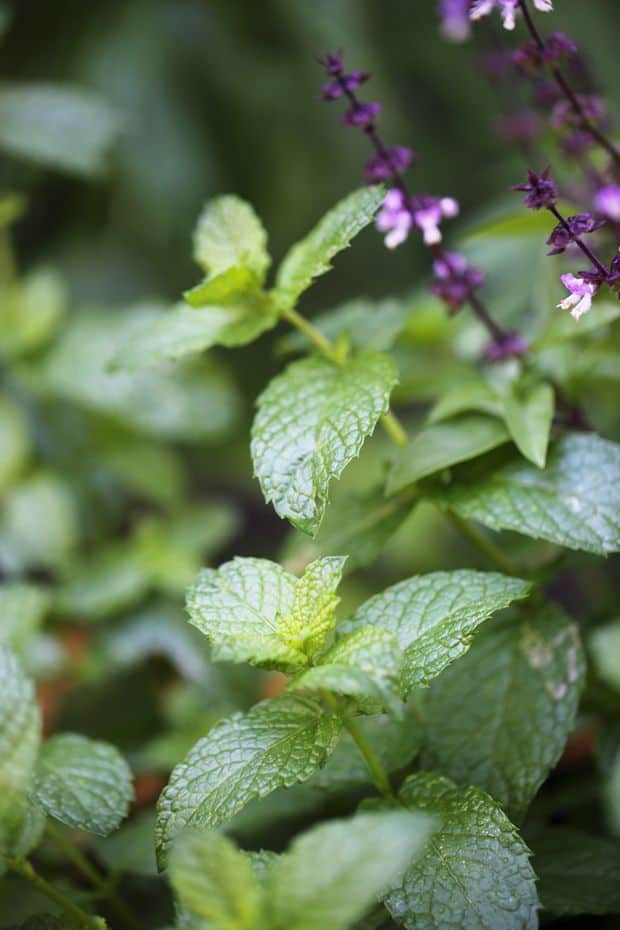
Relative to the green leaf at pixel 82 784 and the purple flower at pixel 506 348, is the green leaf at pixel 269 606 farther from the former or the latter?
the purple flower at pixel 506 348

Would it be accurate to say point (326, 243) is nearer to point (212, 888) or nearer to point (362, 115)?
point (362, 115)

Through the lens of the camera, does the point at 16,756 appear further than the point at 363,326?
No

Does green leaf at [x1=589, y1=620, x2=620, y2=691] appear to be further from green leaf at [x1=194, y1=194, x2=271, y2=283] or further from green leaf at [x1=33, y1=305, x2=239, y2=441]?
green leaf at [x1=33, y1=305, x2=239, y2=441]

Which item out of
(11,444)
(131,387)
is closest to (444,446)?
(131,387)

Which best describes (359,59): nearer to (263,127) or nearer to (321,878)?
(263,127)

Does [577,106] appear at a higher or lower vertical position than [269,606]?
higher

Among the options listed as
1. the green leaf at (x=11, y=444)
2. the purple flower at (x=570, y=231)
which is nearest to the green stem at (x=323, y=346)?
the purple flower at (x=570, y=231)

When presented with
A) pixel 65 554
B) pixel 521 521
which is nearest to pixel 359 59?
pixel 65 554
